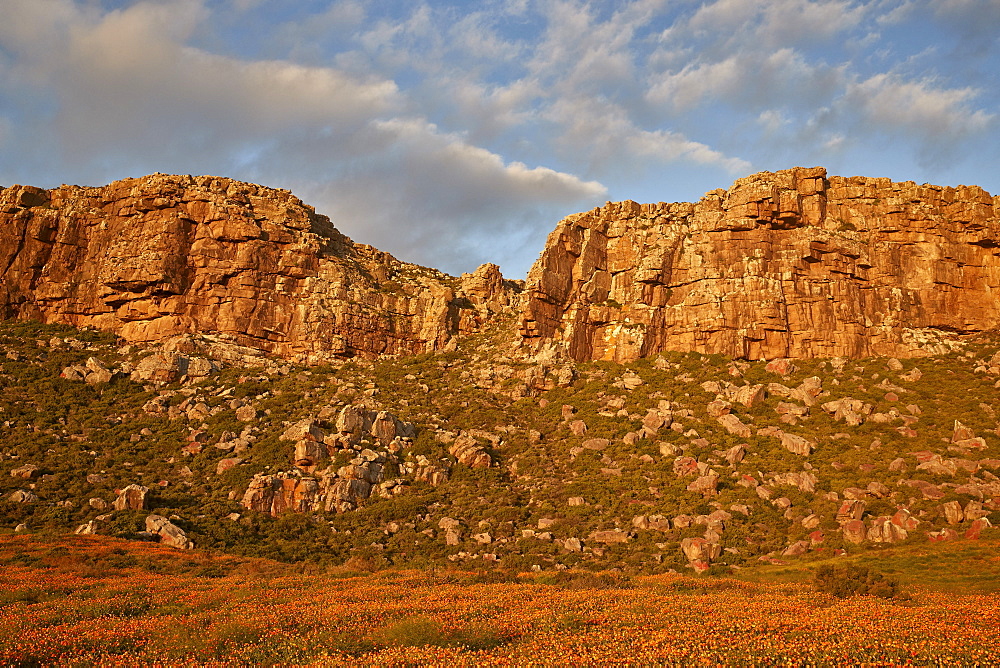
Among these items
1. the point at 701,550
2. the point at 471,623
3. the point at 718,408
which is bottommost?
the point at 701,550

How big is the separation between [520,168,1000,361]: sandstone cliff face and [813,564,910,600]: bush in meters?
39.6

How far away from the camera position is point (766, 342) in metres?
63.2

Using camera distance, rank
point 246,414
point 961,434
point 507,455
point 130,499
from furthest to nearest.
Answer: point 246,414, point 507,455, point 961,434, point 130,499

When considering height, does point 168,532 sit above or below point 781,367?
below

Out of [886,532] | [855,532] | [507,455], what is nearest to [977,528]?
[886,532]

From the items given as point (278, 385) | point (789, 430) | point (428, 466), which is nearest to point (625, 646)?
point (428, 466)

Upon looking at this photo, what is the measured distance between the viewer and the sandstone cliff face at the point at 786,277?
62656 mm

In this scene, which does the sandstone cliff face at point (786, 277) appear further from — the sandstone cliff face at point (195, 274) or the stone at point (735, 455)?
the sandstone cliff face at point (195, 274)

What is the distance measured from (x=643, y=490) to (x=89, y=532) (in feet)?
125

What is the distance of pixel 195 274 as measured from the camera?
228 ft

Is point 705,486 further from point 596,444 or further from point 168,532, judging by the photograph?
point 168,532

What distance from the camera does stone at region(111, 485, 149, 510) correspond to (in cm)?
4281

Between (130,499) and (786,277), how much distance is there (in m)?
63.4

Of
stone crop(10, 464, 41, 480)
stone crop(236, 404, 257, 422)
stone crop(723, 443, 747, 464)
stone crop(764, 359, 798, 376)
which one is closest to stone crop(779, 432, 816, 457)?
stone crop(723, 443, 747, 464)
